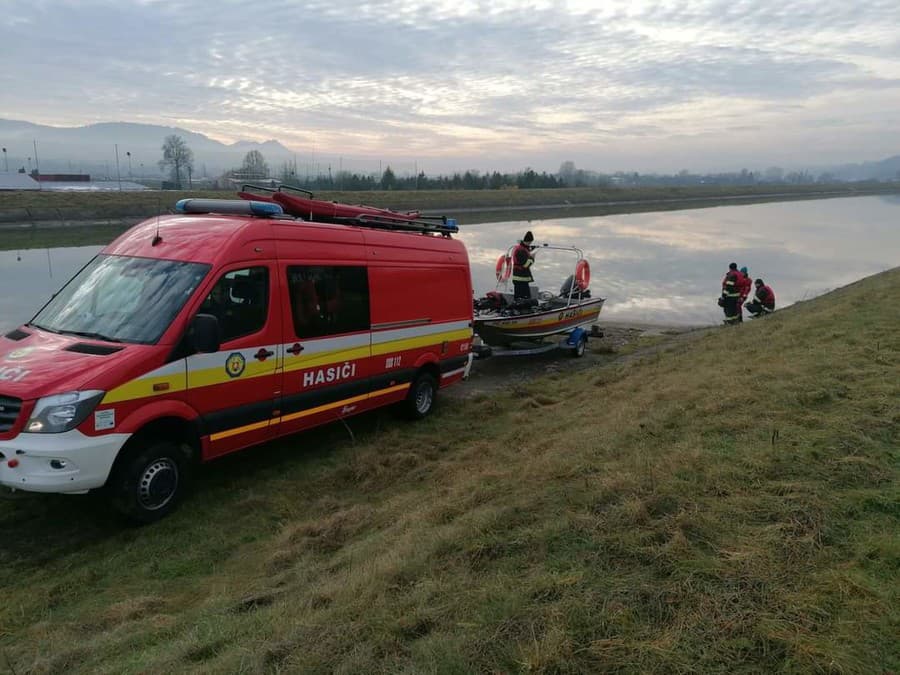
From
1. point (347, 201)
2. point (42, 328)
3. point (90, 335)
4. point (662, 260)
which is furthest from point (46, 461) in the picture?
point (347, 201)

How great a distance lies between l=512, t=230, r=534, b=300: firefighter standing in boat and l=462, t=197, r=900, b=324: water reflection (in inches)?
220

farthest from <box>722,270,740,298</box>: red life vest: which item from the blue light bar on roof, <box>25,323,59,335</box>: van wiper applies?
<box>25,323,59,335</box>: van wiper

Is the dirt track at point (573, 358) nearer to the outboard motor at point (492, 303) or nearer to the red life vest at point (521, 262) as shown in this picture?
the outboard motor at point (492, 303)

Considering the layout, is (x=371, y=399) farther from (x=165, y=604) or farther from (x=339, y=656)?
(x=339, y=656)

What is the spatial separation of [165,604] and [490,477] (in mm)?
2729

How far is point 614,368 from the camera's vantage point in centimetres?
1190

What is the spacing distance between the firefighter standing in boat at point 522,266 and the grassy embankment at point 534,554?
6315 millimetres

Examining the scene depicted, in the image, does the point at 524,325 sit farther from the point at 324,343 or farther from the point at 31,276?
the point at 31,276

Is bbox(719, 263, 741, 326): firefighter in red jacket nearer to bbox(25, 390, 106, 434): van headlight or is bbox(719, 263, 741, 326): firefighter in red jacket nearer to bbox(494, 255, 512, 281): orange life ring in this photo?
bbox(494, 255, 512, 281): orange life ring

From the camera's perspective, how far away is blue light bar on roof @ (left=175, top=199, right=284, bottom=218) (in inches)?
267

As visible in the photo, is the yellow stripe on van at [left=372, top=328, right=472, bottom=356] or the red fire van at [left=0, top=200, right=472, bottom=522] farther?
the yellow stripe on van at [left=372, top=328, right=472, bottom=356]

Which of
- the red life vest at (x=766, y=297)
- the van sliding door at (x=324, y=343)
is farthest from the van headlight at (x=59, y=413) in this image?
the red life vest at (x=766, y=297)

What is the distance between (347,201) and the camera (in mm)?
55938

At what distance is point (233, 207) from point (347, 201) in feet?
166
